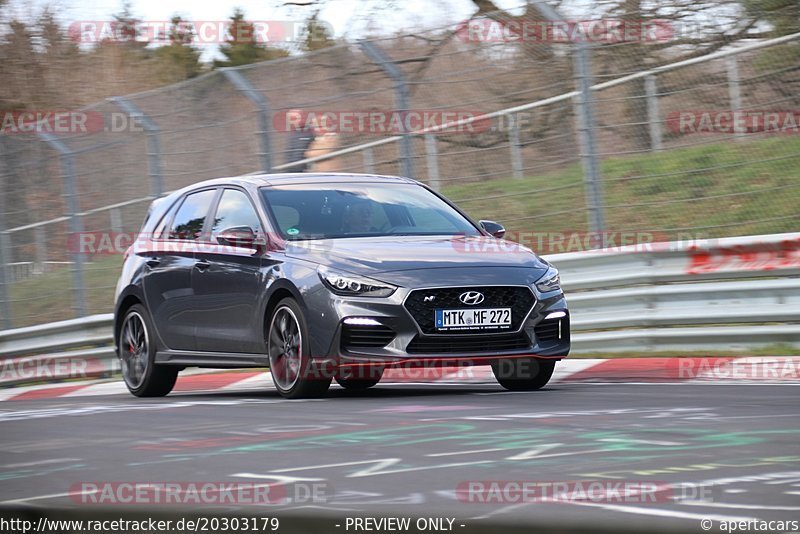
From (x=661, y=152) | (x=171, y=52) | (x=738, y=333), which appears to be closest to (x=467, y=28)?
(x=661, y=152)

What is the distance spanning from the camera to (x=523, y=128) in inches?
505

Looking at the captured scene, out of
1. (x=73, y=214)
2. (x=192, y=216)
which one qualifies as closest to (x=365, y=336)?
(x=192, y=216)

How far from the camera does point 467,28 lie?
12.7m

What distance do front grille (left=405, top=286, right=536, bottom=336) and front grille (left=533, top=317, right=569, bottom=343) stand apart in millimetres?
195

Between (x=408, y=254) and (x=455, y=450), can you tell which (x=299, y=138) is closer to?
(x=408, y=254)

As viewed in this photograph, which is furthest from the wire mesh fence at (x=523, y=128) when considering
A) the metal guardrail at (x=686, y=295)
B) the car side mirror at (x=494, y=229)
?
the car side mirror at (x=494, y=229)

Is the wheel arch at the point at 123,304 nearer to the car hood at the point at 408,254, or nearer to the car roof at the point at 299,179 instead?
the car roof at the point at 299,179

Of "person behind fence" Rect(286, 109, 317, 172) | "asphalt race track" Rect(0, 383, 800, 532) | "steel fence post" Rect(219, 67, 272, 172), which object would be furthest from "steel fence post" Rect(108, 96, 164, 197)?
"asphalt race track" Rect(0, 383, 800, 532)

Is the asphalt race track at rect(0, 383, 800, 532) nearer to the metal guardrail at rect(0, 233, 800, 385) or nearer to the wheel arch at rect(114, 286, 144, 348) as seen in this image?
the metal guardrail at rect(0, 233, 800, 385)

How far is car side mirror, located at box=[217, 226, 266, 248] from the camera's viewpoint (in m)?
9.73

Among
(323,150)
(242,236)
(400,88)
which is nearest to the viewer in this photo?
(242,236)

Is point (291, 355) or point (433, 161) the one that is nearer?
point (291, 355)

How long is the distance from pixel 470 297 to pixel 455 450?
310cm

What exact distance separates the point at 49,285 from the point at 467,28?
24.6 feet
